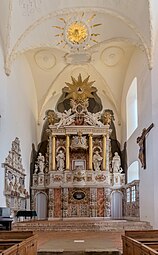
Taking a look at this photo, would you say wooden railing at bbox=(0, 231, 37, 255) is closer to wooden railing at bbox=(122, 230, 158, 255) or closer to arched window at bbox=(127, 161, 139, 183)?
wooden railing at bbox=(122, 230, 158, 255)

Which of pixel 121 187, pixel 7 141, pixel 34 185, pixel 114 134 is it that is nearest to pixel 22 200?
pixel 34 185

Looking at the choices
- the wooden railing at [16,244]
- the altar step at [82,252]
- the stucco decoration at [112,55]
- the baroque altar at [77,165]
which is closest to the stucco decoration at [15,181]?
the baroque altar at [77,165]

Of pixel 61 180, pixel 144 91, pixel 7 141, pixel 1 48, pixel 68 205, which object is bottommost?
pixel 68 205

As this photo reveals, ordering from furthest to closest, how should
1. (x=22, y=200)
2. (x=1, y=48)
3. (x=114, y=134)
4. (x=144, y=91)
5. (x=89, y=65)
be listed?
(x=114, y=134) → (x=89, y=65) → (x=22, y=200) → (x=144, y=91) → (x=1, y=48)

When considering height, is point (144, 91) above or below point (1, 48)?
below

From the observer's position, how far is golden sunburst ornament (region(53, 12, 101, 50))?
1548cm

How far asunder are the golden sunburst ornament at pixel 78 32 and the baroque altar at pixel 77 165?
453cm

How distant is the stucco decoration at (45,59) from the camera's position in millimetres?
19328

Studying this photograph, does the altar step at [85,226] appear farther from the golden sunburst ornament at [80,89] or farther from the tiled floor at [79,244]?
the golden sunburst ornament at [80,89]

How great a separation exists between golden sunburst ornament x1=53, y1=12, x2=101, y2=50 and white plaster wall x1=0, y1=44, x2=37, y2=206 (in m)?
2.47

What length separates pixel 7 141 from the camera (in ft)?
49.3

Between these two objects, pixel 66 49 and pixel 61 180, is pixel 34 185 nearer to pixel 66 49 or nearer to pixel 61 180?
pixel 61 180

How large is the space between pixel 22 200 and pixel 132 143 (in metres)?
5.65

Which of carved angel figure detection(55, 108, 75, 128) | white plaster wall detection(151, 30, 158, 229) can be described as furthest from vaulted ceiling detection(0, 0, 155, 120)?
carved angel figure detection(55, 108, 75, 128)
